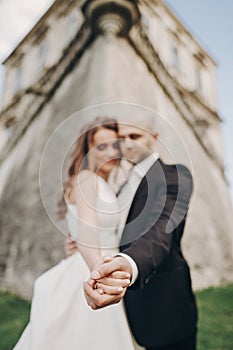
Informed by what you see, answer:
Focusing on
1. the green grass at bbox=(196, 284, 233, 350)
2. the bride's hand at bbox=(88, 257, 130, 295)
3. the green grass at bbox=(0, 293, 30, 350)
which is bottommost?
the green grass at bbox=(196, 284, 233, 350)

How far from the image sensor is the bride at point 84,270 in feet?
3.90

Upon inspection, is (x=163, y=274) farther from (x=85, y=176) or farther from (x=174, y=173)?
(x=85, y=176)

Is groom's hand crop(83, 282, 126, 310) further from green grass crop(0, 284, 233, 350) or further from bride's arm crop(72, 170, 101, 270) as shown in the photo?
green grass crop(0, 284, 233, 350)

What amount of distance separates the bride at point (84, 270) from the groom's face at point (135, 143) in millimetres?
43

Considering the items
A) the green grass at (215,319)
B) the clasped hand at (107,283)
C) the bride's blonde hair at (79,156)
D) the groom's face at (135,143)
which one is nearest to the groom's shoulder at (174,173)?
the groom's face at (135,143)

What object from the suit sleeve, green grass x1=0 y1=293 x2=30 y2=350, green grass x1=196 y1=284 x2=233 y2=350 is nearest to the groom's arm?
the suit sleeve

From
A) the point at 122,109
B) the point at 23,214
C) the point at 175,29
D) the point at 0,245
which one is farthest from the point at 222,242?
the point at 175,29

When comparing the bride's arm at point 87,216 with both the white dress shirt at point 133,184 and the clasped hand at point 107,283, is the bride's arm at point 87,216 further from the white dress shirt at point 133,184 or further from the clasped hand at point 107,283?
the clasped hand at point 107,283

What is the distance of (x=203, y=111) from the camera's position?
8.66m

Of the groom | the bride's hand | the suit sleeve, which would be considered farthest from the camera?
the groom

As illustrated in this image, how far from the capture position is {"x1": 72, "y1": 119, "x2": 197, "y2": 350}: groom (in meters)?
1.09

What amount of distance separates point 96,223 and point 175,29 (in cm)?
880

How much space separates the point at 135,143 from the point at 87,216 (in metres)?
0.37

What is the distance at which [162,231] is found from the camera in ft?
3.37
